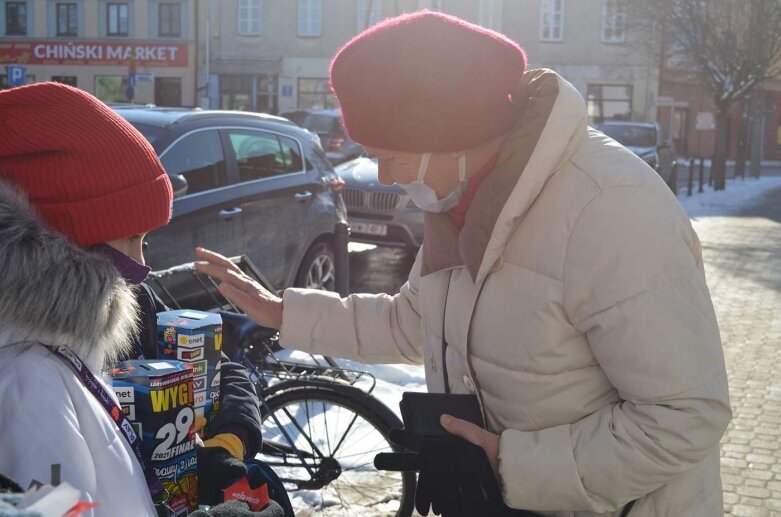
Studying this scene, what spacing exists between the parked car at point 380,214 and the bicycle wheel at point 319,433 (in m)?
7.35

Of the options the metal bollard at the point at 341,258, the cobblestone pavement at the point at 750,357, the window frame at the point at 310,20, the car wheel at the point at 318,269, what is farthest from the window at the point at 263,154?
the window frame at the point at 310,20

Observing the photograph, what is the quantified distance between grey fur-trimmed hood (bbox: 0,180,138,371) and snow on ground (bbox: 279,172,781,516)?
232 cm

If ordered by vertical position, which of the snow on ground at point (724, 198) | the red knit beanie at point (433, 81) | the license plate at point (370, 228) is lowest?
the snow on ground at point (724, 198)

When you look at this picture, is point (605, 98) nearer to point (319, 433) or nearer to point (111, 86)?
point (111, 86)

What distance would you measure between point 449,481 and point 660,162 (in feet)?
69.9

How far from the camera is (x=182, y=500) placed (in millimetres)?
1918

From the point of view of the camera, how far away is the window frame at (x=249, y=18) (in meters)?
44.8

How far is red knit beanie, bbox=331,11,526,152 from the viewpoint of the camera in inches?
80.6

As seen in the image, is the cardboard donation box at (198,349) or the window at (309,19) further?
the window at (309,19)

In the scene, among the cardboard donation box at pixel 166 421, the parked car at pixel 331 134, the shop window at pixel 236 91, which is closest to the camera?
the cardboard donation box at pixel 166 421

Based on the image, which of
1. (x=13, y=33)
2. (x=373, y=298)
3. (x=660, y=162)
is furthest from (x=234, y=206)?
(x=13, y=33)

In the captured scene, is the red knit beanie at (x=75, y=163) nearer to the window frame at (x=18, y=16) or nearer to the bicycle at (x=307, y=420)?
the bicycle at (x=307, y=420)

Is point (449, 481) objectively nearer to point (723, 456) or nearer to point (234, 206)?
point (723, 456)

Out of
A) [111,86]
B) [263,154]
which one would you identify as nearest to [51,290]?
[263,154]
